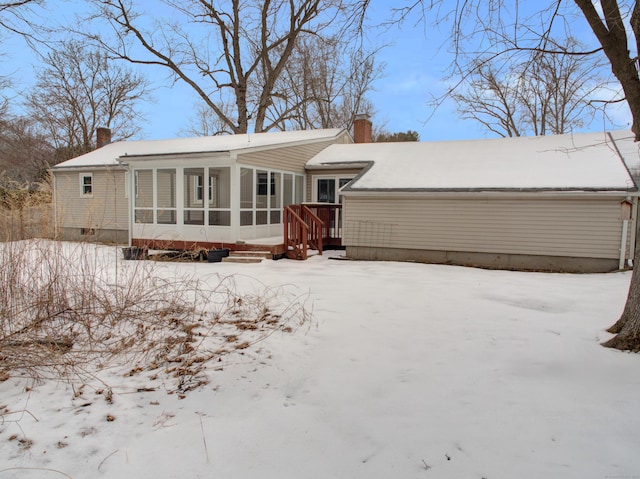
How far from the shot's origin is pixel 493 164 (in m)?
11.2

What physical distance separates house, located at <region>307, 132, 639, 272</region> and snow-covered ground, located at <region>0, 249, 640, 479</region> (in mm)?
5376

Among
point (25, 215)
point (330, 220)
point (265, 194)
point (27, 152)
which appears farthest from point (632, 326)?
point (27, 152)

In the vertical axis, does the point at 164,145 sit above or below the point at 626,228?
above

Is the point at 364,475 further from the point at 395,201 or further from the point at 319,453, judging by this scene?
the point at 395,201

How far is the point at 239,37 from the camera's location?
22359 mm

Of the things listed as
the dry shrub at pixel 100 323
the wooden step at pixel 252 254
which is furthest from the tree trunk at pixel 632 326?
the wooden step at pixel 252 254

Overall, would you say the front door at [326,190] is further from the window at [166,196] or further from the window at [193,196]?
the window at [166,196]

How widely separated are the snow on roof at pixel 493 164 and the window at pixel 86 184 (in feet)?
28.9

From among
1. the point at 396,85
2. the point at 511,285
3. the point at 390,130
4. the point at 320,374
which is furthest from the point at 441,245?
the point at 390,130

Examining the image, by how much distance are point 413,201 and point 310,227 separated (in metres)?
2.99

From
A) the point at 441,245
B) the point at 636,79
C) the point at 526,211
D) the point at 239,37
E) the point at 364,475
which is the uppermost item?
the point at 239,37

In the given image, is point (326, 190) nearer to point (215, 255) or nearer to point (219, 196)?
point (219, 196)

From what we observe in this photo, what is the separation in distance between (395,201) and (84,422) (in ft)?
29.3

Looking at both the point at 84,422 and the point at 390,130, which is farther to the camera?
the point at 390,130
